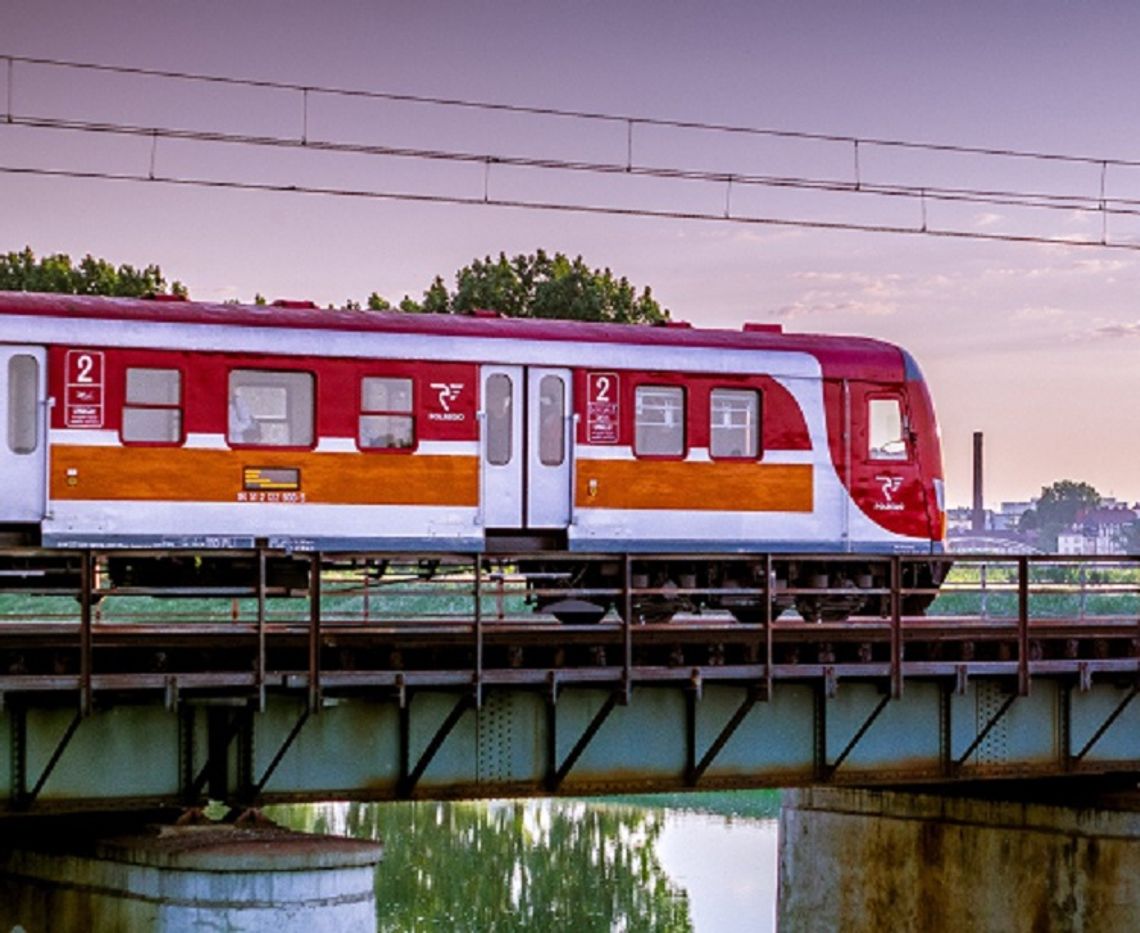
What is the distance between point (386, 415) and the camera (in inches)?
1220

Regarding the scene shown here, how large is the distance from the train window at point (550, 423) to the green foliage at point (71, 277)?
147ft

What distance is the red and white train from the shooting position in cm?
2948

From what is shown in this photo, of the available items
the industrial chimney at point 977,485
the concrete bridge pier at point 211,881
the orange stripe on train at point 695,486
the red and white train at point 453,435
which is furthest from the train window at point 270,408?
the industrial chimney at point 977,485

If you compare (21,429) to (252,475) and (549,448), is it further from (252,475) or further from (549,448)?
(549,448)

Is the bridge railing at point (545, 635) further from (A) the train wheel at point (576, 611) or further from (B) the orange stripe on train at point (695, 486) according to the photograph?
(B) the orange stripe on train at point (695, 486)

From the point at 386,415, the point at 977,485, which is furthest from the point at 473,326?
the point at 977,485

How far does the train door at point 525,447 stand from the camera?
31.6 meters

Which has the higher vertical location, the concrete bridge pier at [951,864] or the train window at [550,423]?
the train window at [550,423]

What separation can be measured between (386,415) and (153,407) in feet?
9.61

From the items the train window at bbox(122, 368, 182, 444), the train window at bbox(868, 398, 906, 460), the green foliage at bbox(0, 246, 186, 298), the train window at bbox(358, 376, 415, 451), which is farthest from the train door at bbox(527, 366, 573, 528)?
the green foliage at bbox(0, 246, 186, 298)

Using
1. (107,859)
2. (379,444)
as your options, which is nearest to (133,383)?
(379,444)

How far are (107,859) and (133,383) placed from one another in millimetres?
8167

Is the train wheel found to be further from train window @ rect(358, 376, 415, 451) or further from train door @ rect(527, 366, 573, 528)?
train window @ rect(358, 376, 415, 451)

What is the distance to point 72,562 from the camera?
3030 centimetres
